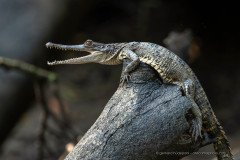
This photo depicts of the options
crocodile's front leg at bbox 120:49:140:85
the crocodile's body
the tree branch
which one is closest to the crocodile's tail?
the crocodile's body

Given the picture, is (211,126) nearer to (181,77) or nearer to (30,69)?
(181,77)

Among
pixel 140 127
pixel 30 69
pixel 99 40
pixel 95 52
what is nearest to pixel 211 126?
pixel 140 127

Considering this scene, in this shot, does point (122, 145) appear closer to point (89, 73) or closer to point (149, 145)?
point (149, 145)

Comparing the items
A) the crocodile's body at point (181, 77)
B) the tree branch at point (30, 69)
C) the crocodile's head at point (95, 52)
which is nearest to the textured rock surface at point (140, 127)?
the crocodile's body at point (181, 77)

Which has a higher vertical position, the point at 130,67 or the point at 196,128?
the point at 130,67

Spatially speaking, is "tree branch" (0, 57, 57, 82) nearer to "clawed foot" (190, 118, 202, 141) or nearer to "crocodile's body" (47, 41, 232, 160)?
"crocodile's body" (47, 41, 232, 160)

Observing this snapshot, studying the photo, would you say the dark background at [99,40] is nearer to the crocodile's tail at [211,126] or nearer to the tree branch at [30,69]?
the tree branch at [30,69]
